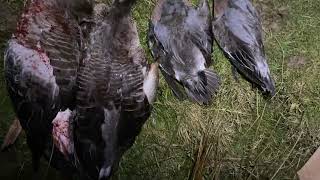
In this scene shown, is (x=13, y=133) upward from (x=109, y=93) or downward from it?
downward

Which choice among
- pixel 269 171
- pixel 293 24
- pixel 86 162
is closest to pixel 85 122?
pixel 86 162

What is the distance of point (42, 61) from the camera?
11.2 feet

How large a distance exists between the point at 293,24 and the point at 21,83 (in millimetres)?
1937

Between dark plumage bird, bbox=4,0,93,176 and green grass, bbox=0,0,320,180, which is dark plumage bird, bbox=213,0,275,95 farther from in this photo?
dark plumage bird, bbox=4,0,93,176

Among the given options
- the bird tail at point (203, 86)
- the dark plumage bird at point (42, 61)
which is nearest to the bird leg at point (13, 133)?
the dark plumage bird at point (42, 61)

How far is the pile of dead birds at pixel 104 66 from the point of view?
3.43 metres

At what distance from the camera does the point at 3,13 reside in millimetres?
3795

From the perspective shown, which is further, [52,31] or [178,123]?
[178,123]

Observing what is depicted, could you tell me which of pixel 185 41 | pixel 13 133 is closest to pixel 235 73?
pixel 185 41

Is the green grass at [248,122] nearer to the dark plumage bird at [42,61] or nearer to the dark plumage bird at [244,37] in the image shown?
the dark plumage bird at [244,37]

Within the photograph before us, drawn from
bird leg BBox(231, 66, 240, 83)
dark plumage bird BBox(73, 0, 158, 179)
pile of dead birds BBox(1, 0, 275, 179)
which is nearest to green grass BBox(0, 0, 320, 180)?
bird leg BBox(231, 66, 240, 83)

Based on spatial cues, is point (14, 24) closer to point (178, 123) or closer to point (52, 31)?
point (52, 31)

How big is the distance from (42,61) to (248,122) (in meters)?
1.51

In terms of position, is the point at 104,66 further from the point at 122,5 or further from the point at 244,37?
the point at 244,37
